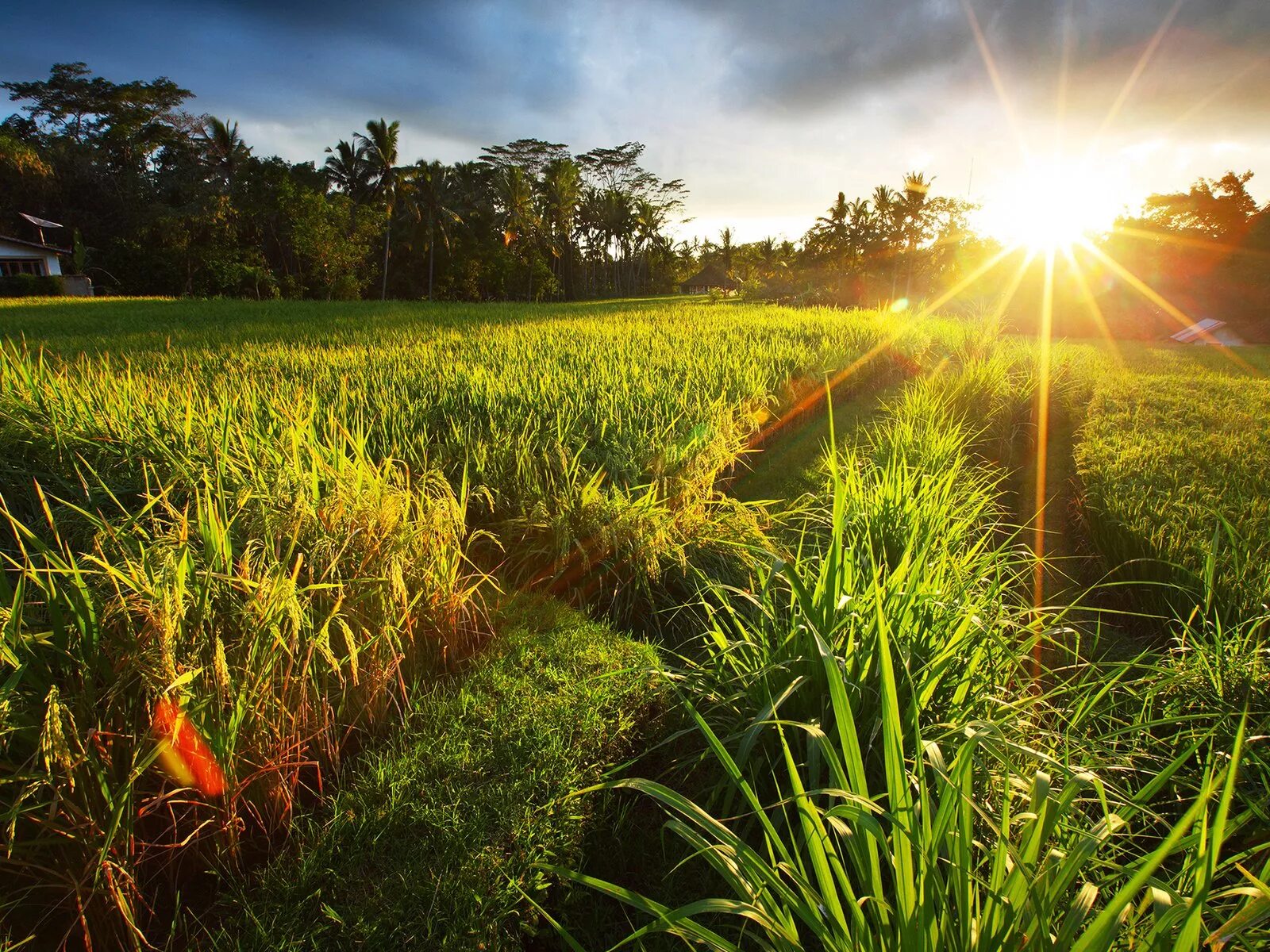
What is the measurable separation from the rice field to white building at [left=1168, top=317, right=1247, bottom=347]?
552 inches

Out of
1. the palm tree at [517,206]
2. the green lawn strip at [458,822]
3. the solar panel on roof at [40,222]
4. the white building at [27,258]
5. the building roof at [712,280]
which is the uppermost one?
the palm tree at [517,206]

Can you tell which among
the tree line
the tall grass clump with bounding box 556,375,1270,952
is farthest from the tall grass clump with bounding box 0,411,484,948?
the tree line

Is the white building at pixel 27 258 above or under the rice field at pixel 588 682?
above

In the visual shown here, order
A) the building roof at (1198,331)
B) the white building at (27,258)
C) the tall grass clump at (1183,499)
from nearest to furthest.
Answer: the tall grass clump at (1183,499)
the building roof at (1198,331)
the white building at (27,258)

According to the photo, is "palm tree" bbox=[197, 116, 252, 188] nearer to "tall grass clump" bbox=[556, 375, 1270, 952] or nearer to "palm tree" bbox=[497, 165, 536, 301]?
"palm tree" bbox=[497, 165, 536, 301]

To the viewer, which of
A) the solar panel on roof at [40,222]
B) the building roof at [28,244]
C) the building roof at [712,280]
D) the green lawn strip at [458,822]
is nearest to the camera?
the green lawn strip at [458,822]

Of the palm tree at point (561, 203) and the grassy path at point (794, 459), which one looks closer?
the grassy path at point (794, 459)

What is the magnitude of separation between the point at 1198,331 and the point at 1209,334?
0.22 m

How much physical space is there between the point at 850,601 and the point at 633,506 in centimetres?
115

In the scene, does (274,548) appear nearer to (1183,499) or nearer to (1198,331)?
(1183,499)

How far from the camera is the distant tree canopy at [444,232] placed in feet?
57.6

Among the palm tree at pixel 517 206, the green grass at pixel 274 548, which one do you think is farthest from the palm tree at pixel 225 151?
the green grass at pixel 274 548

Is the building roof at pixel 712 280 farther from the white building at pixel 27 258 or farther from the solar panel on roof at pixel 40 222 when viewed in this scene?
the white building at pixel 27 258

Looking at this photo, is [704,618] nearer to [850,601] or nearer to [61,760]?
Result: [850,601]
